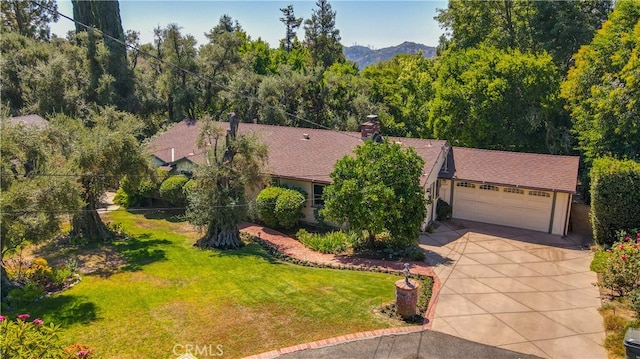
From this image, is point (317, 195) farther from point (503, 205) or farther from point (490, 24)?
point (490, 24)

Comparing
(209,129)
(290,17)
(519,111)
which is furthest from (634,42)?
(290,17)

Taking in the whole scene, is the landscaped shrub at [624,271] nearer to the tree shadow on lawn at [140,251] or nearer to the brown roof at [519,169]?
the brown roof at [519,169]

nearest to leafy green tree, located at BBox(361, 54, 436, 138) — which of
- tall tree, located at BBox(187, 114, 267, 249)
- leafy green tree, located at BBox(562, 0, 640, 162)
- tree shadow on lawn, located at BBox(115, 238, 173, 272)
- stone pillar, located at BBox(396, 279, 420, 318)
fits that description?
leafy green tree, located at BBox(562, 0, 640, 162)

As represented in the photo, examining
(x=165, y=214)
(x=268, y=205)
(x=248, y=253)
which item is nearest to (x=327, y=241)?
(x=248, y=253)

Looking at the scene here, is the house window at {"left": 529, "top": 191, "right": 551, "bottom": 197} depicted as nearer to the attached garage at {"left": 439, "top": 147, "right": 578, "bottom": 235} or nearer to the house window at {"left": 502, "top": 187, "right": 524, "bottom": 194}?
the attached garage at {"left": 439, "top": 147, "right": 578, "bottom": 235}

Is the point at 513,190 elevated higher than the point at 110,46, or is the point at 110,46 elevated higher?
the point at 110,46

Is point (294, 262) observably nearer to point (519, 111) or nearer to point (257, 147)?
point (257, 147)

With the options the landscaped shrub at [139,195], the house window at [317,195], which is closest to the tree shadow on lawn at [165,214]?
the landscaped shrub at [139,195]
